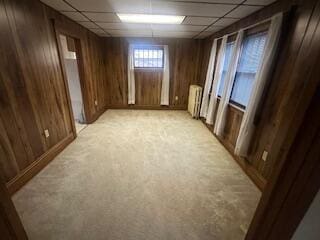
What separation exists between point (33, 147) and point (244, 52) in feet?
11.0

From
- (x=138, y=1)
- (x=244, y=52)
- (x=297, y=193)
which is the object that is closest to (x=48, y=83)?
(x=138, y=1)

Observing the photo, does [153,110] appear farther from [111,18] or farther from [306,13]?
[306,13]

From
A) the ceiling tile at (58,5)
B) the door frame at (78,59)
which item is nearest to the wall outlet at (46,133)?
the door frame at (78,59)

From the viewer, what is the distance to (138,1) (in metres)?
1.94

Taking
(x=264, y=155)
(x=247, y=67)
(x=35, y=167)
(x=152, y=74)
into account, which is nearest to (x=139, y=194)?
(x=35, y=167)

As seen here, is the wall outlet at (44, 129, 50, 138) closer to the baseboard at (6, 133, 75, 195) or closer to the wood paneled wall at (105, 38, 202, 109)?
the baseboard at (6, 133, 75, 195)

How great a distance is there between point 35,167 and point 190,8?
9.79 feet

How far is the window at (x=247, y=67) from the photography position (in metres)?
2.13

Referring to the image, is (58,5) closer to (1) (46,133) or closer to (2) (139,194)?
(1) (46,133)

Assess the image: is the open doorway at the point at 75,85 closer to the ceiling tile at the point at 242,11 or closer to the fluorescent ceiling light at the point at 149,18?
the fluorescent ceiling light at the point at 149,18

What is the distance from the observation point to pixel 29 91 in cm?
194

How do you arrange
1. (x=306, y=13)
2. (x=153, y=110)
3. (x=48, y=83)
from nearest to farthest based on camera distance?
(x=306, y=13)
(x=48, y=83)
(x=153, y=110)

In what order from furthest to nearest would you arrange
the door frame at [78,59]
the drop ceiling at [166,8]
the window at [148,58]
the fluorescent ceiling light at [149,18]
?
the window at [148,58], the fluorescent ceiling light at [149,18], the door frame at [78,59], the drop ceiling at [166,8]

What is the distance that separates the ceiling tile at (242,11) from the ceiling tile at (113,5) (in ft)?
4.03
